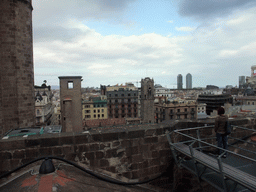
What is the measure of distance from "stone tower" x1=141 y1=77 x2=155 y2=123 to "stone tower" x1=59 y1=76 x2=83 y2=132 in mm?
29680

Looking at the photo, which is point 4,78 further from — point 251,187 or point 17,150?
point 251,187

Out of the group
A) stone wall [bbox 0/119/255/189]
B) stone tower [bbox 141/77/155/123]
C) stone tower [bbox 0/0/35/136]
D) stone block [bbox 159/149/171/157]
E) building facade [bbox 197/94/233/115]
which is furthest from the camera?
building facade [bbox 197/94/233/115]

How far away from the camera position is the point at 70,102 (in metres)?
29.9

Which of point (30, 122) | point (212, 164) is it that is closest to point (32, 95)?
point (30, 122)

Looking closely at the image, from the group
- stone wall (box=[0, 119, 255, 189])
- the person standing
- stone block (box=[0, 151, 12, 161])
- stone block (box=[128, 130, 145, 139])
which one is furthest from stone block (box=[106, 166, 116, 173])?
the person standing

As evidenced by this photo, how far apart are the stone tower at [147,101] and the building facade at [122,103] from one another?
8177mm

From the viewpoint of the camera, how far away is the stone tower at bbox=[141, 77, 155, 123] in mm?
57656

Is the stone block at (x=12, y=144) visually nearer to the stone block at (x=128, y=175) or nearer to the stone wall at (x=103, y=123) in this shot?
the stone block at (x=128, y=175)

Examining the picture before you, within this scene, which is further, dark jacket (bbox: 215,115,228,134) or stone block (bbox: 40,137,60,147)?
dark jacket (bbox: 215,115,228,134)

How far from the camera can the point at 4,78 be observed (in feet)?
32.7

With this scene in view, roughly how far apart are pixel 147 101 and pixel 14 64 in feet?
161

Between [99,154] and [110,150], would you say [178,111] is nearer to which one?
[110,150]

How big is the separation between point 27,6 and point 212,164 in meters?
11.7

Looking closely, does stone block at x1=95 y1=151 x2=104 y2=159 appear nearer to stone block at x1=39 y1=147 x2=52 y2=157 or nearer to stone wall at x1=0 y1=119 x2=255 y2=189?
stone wall at x1=0 y1=119 x2=255 y2=189
